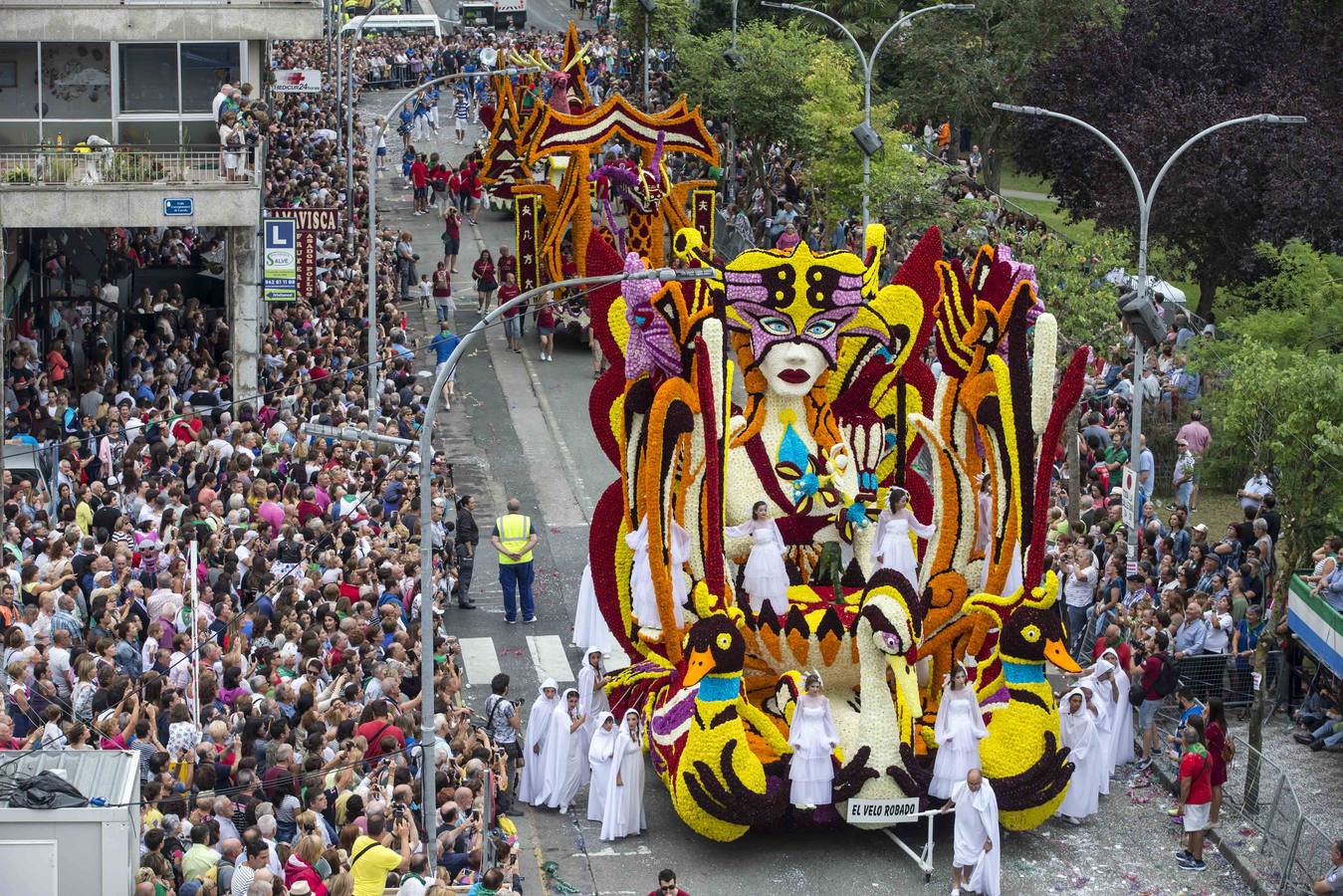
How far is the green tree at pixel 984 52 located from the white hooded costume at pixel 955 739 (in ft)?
113

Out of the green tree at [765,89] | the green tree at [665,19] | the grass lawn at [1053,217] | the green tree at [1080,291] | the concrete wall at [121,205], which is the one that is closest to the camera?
the green tree at [1080,291]

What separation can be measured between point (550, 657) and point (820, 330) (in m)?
6.55

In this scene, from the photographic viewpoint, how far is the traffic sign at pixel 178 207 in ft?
126

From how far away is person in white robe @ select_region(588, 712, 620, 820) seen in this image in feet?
83.2

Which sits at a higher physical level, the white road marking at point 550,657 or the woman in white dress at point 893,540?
the woman in white dress at point 893,540

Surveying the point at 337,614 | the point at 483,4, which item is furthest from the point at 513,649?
the point at 483,4

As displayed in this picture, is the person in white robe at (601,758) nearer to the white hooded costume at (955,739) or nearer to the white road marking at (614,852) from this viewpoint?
the white road marking at (614,852)

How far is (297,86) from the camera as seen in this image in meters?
46.8

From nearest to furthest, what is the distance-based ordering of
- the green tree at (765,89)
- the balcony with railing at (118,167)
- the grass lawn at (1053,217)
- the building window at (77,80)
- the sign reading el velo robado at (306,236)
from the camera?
1. the balcony with railing at (118,167)
2. the sign reading el velo robado at (306,236)
3. the building window at (77,80)
4. the green tree at (765,89)
5. the grass lawn at (1053,217)

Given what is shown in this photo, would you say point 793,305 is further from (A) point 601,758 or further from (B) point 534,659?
(B) point 534,659

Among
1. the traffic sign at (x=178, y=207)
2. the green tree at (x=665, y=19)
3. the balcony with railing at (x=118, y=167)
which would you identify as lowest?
the traffic sign at (x=178, y=207)

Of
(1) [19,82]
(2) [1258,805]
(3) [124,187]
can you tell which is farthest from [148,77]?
(2) [1258,805]

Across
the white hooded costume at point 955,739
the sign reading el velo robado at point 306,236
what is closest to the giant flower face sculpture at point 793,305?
the white hooded costume at point 955,739

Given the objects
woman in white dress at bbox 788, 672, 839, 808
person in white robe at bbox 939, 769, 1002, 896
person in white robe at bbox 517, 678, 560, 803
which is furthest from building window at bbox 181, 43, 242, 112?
person in white robe at bbox 939, 769, 1002, 896
